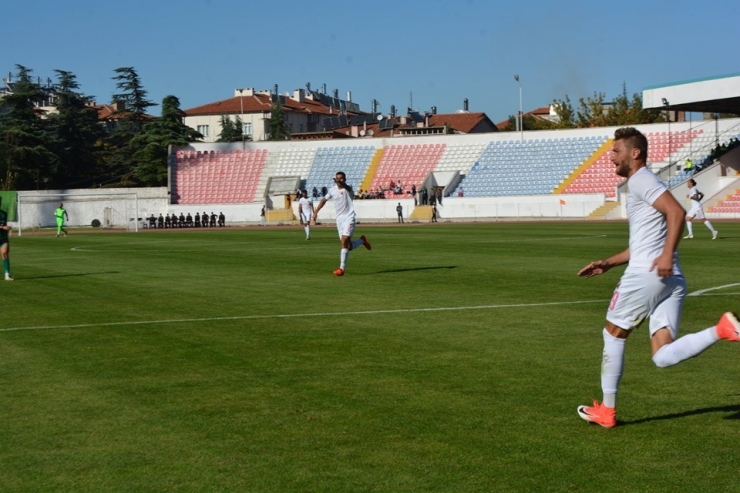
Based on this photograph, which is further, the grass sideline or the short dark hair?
the short dark hair

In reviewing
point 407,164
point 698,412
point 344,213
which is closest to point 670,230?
point 698,412

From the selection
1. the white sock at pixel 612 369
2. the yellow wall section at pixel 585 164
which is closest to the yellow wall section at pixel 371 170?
the yellow wall section at pixel 585 164

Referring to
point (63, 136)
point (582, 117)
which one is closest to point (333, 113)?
point (582, 117)

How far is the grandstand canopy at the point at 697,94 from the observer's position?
53.0 meters

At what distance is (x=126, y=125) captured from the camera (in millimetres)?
101188

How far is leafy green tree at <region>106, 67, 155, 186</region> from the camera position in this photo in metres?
97.8

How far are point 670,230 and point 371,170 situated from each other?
7066cm

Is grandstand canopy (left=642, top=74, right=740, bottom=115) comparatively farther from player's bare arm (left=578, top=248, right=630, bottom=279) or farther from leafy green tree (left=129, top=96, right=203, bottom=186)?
player's bare arm (left=578, top=248, right=630, bottom=279)

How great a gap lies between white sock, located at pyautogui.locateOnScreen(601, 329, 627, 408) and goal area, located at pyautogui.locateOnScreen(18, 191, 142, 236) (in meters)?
67.0

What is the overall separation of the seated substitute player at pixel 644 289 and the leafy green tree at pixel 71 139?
301ft

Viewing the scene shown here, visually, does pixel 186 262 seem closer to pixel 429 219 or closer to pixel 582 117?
pixel 429 219

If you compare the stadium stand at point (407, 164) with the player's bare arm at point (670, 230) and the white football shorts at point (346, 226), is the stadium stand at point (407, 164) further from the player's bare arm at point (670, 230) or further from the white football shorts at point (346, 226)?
the player's bare arm at point (670, 230)

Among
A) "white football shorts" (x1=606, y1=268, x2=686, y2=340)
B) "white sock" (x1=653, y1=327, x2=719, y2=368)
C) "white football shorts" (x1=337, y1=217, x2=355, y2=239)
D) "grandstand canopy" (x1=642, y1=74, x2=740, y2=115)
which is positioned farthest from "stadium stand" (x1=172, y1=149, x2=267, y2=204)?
"white sock" (x1=653, y1=327, x2=719, y2=368)

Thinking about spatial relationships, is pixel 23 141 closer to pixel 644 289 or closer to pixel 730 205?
pixel 730 205
